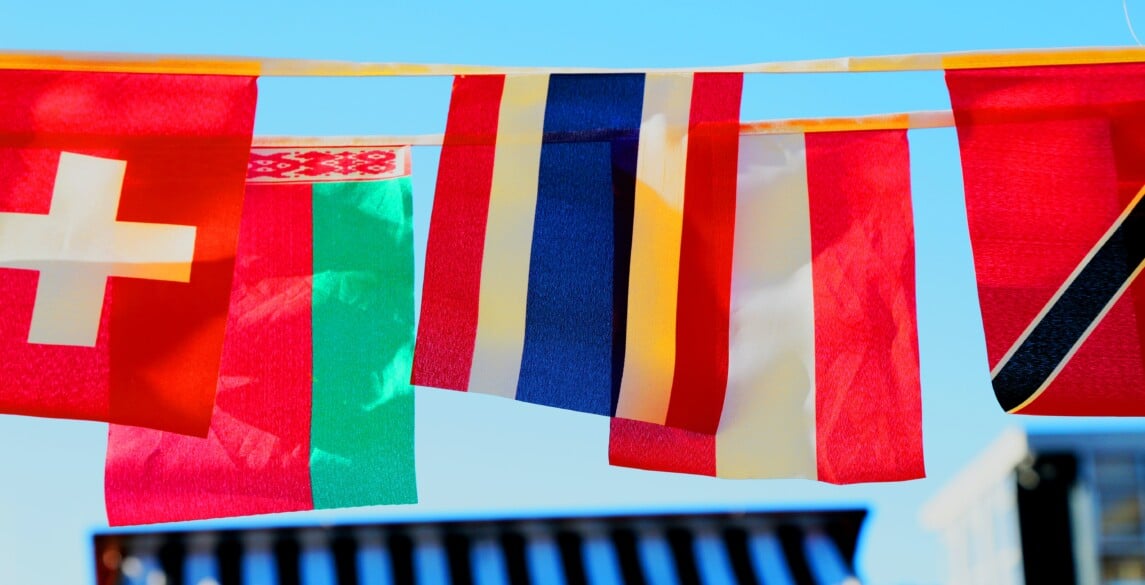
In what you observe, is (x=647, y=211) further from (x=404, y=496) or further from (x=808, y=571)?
(x=808, y=571)

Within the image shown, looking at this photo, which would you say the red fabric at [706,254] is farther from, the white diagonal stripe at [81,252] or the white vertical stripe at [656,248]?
the white diagonal stripe at [81,252]

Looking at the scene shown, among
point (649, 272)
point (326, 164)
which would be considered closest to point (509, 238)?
point (649, 272)

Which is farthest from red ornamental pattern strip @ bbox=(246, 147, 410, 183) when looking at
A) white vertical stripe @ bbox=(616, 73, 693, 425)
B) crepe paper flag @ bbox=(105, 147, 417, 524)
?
white vertical stripe @ bbox=(616, 73, 693, 425)

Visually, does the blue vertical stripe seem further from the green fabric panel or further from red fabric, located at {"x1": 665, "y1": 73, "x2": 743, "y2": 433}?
the green fabric panel

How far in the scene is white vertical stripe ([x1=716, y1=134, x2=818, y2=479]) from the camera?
2.56 meters

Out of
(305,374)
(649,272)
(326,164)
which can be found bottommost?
(305,374)

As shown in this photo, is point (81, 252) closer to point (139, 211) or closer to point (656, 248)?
point (139, 211)

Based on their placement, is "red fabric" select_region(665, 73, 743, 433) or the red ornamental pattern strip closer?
"red fabric" select_region(665, 73, 743, 433)

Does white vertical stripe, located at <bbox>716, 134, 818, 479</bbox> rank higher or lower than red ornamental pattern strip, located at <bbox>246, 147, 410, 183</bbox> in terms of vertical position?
lower

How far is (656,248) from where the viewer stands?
103 inches

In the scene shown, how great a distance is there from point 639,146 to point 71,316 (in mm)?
1026

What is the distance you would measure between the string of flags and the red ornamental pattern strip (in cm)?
1

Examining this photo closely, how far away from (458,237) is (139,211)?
1.81ft

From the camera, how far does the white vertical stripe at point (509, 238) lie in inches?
99.9
